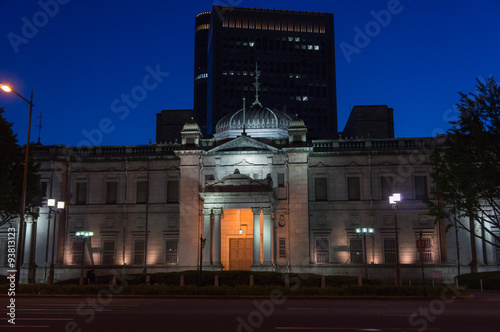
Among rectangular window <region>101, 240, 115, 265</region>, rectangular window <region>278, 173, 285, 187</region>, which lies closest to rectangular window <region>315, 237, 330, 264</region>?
rectangular window <region>278, 173, 285, 187</region>

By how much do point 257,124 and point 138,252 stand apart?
1640 cm

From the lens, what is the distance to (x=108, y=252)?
159ft

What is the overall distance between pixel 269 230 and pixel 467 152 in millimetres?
16210

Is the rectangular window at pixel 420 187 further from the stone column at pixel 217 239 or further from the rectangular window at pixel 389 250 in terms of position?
the stone column at pixel 217 239

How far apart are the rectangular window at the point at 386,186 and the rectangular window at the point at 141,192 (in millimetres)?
21597

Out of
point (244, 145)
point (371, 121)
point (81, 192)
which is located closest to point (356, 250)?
point (244, 145)

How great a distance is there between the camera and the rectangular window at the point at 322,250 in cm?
4634

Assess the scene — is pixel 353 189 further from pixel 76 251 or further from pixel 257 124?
pixel 76 251

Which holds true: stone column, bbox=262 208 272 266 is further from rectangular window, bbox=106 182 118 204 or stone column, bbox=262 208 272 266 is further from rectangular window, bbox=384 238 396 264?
rectangular window, bbox=106 182 118 204

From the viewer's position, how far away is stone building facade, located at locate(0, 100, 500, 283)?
4531 centimetres

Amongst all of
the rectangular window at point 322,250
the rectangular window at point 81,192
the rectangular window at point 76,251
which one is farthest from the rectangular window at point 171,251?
the rectangular window at point 322,250

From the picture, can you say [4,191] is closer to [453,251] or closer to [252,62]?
[453,251]

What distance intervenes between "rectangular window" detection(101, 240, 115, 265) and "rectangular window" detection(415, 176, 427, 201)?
2797 cm

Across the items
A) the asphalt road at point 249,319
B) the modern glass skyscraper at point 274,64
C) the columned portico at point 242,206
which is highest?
the modern glass skyscraper at point 274,64
